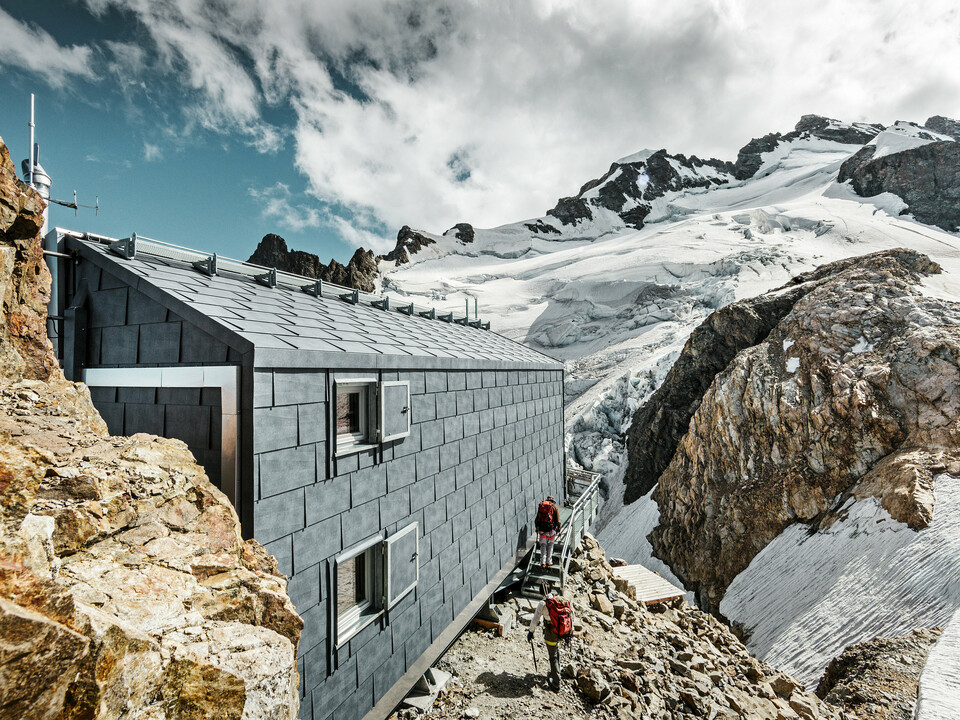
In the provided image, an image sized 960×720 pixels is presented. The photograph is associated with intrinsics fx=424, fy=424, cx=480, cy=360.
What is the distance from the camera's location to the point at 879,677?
8945mm

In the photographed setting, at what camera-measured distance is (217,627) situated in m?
2.51

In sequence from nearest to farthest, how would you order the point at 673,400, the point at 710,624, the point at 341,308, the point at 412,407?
the point at 412,407 → the point at 341,308 → the point at 710,624 → the point at 673,400

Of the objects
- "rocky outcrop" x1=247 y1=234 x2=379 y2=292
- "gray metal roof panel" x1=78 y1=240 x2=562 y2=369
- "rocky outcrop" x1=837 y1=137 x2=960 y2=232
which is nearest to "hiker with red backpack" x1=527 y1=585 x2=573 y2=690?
"gray metal roof panel" x1=78 y1=240 x2=562 y2=369

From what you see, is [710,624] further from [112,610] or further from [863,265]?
[863,265]

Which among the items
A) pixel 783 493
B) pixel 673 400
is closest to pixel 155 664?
pixel 783 493

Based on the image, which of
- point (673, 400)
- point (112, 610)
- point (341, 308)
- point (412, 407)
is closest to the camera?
point (112, 610)

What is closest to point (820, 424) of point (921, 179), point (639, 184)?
point (921, 179)

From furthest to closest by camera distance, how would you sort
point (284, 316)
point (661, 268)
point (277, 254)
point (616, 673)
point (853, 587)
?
1. point (277, 254)
2. point (661, 268)
3. point (853, 587)
4. point (616, 673)
5. point (284, 316)

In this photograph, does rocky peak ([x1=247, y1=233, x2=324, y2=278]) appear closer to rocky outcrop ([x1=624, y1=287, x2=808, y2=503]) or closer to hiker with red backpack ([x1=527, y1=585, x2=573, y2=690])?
rocky outcrop ([x1=624, y1=287, x2=808, y2=503])

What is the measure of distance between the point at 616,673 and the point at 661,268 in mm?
47811

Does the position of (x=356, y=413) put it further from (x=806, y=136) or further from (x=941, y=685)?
(x=806, y=136)

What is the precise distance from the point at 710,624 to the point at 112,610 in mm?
13009

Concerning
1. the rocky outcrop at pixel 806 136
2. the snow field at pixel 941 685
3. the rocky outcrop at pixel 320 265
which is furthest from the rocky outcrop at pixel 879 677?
the rocky outcrop at pixel 806 136

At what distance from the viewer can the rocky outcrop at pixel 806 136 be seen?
340 feet
